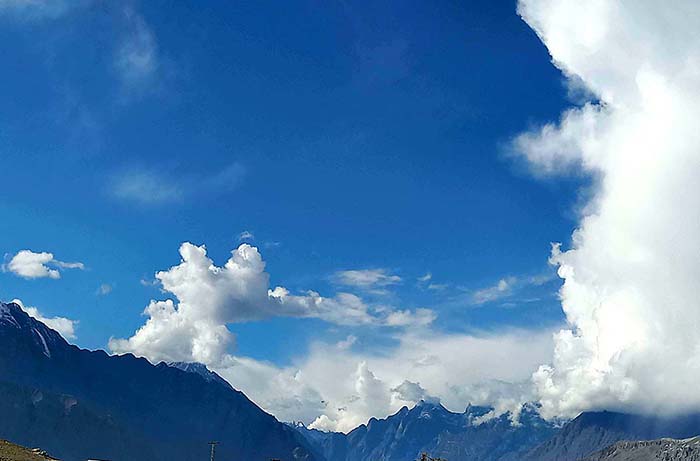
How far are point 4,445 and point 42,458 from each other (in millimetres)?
9697

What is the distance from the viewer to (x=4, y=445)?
177 m

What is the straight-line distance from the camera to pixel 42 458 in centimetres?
17688
